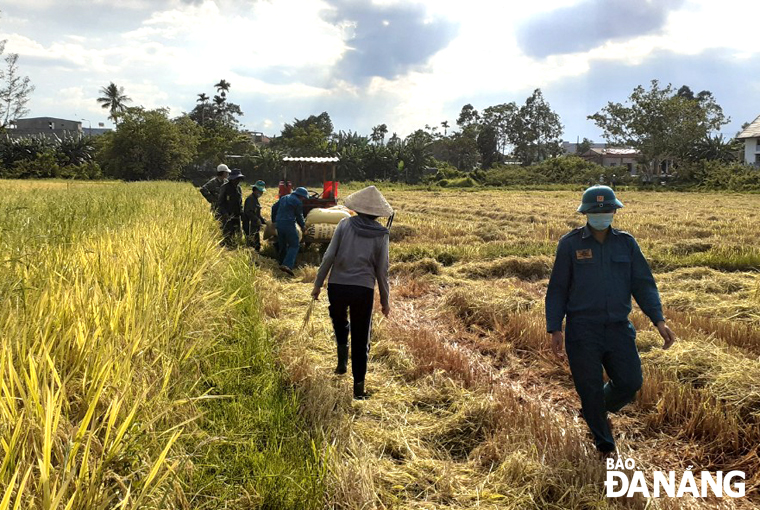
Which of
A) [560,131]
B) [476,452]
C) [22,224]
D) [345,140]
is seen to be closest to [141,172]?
[345,140]

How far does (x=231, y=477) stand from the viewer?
2354 millimetres

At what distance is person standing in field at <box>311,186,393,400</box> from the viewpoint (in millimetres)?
3924

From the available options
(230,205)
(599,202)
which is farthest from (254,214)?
(599,202)

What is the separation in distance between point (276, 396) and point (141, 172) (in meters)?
41.0

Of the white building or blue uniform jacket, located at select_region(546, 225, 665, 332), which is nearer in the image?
blue uniform jacket, located at select_region(546, 225, 665, 332)

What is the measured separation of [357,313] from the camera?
395 centimetres

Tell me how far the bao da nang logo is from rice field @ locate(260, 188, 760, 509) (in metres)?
0.05

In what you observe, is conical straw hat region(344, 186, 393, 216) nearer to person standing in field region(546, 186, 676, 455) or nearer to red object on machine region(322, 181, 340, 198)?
person standing in field region(546, 186, 676, 455)

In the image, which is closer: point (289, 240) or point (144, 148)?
point (289, 240)

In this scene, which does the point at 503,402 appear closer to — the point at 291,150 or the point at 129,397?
the point at 129,397

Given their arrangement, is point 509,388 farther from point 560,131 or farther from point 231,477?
point 560,131

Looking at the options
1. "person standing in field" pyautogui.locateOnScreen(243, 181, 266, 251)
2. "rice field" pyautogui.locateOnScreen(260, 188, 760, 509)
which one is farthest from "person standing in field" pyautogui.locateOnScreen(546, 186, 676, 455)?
"person standing in field" pyautogui.locateOnScreen(243, 181, 266, 251)

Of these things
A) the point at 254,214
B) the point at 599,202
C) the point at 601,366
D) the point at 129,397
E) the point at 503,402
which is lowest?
the point at 503,402

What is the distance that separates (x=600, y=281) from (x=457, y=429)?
4.16 ft
